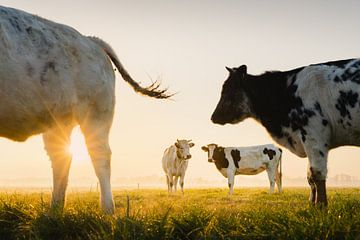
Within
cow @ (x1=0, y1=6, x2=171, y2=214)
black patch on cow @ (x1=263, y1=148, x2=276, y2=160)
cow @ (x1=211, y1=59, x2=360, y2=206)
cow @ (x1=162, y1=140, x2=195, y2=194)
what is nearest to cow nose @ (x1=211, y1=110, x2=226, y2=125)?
cow @ (x1=211, y1=59, x2=360, y2=206)

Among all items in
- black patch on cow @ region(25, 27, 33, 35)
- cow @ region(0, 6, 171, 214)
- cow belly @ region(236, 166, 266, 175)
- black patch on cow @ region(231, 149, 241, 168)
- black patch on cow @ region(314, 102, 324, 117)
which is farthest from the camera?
cow belly @ region(236, 166, 266, 175)

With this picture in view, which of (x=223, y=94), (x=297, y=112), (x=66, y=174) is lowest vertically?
(x=66, y=174)

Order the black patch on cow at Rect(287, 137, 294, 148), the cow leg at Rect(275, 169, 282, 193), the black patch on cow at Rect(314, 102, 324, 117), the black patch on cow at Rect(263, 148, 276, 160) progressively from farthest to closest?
Answer: the black patch on cow at Rect(263, 148, 276, 160) < the cow leg at Rect(275, 169, 282, 193) < the black patch on cow at Rect(287, 137, 294, 148) < the black patch on cow at Rect(314, 102, 324, 117)

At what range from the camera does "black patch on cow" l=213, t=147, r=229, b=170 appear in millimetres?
26297

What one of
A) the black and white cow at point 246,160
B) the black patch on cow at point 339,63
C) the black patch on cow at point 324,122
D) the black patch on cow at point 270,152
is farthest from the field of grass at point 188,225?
the black patch on cow at point 270,152

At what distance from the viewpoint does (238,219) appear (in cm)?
473

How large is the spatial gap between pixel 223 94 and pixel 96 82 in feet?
12.7

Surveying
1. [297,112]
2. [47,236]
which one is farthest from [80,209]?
[297,112]

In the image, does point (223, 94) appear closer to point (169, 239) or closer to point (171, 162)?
point (169, 239)

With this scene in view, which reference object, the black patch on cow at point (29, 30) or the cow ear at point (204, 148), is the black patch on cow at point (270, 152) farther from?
the black patch on cow at point (29, 30)

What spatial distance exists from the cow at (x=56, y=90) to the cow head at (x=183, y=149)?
1686 centimetres

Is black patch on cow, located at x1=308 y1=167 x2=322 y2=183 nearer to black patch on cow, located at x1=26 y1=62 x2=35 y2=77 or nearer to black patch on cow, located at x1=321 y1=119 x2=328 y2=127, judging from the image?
black patch on cow, located at x1=321 y1=119 x2=328 y2=127

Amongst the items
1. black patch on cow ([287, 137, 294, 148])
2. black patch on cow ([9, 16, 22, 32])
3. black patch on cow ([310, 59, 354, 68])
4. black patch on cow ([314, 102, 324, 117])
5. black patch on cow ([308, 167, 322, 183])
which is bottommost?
black patch on cow ([308, 167, 322, 183])

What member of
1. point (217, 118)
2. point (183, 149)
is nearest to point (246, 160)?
point (183, 149)
